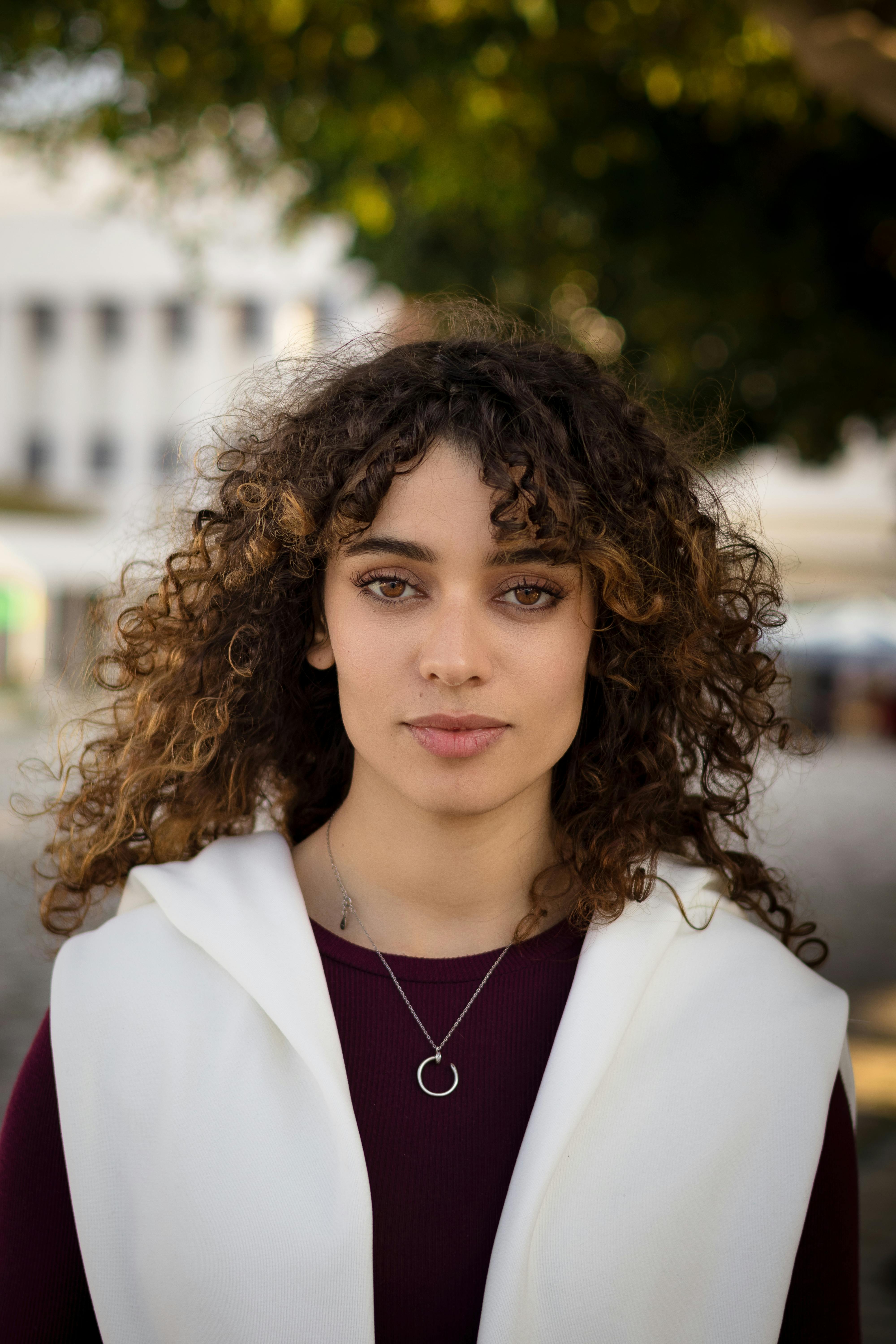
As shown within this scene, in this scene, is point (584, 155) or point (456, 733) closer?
point (456, 733)

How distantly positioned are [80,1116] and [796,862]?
7892 mm

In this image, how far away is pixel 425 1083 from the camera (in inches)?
71.7

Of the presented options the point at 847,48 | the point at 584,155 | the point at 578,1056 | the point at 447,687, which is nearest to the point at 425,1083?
the point at 578,1056

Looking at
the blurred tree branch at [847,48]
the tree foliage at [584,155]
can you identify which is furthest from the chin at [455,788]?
the tree foliage at [584,155]

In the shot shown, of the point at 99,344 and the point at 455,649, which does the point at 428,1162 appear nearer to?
the point at 455,649

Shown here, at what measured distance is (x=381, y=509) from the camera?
5.93 ft

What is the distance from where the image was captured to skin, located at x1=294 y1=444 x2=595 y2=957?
5.74 ft

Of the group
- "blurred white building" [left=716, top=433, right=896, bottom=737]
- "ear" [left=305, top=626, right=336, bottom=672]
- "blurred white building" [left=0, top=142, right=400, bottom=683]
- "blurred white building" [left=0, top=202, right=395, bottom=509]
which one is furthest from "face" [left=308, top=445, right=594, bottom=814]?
"blurred white building" [left=0, top=202, right=395, bottom=509]

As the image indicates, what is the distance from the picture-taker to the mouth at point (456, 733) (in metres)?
1.74

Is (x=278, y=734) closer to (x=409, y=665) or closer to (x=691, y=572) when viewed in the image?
(x=409, y=665)

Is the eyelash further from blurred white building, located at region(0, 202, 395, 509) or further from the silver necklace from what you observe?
blurred white building, located at region(0, 202, 395, 509)

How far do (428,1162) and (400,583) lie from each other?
2.60 ft

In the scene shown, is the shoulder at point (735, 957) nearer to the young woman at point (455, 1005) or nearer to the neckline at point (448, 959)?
the young woman at point (455, 1005)

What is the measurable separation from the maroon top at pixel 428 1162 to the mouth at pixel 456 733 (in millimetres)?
348
